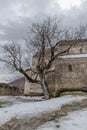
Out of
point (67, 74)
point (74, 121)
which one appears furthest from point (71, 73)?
point (74, 121)

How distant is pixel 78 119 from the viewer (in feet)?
23.9

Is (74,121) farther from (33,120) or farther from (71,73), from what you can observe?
(71,73)

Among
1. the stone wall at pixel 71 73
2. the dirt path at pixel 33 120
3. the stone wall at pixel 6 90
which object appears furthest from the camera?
the stone wall at pixel 71 73

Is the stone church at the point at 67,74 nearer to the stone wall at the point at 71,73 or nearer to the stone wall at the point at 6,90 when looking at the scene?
the stone wall at the point at 71,73

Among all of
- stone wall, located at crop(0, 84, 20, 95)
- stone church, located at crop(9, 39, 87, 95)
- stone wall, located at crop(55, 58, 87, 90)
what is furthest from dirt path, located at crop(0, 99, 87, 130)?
stone wall, located at crop(55, 58, 87, 90)

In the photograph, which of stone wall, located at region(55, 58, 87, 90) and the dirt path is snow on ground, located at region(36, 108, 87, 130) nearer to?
the dirt path

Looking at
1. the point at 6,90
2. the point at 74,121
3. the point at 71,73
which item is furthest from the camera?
the point at 71,73

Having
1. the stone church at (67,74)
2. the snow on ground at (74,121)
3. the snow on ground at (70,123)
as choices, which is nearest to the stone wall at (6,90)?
the stone church at (67,74)

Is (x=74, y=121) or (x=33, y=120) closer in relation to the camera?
(x=74, y=121)

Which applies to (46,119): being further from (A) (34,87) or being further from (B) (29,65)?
(A) (34,87)

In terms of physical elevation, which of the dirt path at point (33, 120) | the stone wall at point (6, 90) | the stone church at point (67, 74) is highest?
the stone church at point (67, 74)

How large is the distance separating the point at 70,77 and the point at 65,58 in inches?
147

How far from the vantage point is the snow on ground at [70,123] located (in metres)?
6.65

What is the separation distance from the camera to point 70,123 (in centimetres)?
693
